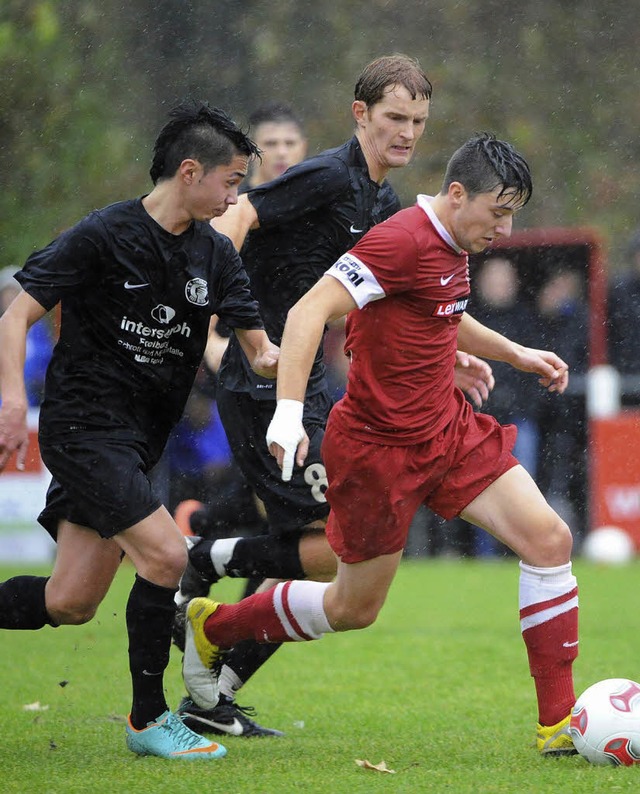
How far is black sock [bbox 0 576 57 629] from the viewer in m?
4.95

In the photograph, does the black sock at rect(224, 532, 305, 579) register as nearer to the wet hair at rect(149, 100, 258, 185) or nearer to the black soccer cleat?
the black soccer cleat

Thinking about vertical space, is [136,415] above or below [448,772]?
above

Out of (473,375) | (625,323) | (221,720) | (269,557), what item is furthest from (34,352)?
(473,375)

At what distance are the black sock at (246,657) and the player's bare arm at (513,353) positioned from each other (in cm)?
132

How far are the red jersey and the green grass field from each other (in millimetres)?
1064

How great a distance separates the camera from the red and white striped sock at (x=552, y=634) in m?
4.64

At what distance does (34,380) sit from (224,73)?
8234 mm

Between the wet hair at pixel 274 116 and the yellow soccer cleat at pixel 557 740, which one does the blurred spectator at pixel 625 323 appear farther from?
the yellow soccer cleat at pixel 557 740

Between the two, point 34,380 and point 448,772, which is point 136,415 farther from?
point 34,380

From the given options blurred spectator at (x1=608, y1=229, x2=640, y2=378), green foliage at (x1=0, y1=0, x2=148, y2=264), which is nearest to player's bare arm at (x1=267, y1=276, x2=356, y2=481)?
blurred spectator at (x1=608, y1=229, x2=640, y2=378)

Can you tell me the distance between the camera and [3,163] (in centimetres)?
1648

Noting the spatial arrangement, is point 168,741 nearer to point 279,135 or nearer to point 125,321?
point 125,321

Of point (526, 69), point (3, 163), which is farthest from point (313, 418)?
point (526, 69)

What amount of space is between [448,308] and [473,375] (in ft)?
1.97
